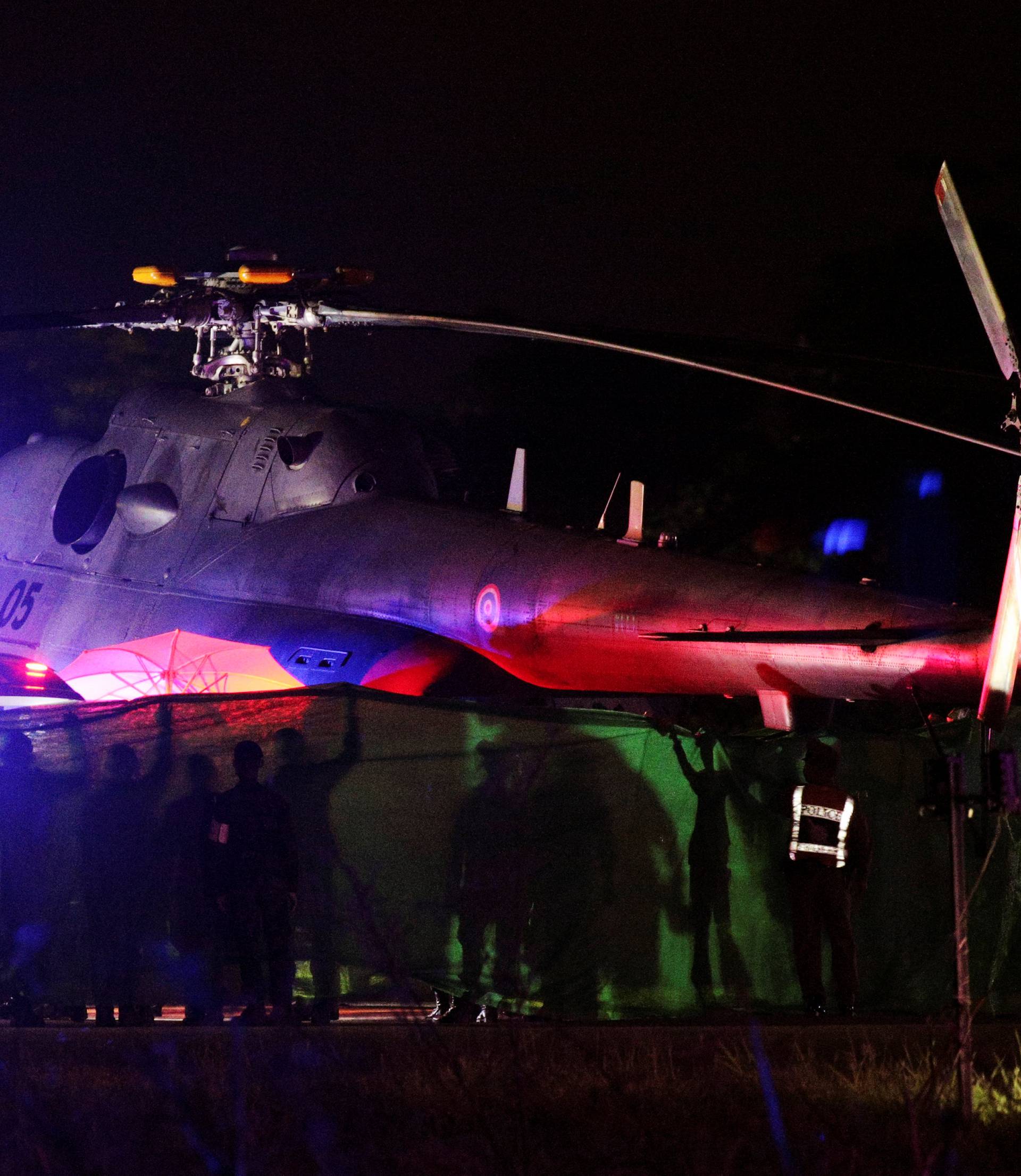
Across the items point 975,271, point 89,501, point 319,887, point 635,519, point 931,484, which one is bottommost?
point 319,887

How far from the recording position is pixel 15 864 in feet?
34.4

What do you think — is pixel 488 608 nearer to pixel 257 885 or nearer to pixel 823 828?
pixel 823 828

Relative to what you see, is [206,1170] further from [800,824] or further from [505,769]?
[800,824]

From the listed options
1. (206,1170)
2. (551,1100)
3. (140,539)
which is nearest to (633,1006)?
(551,1100)

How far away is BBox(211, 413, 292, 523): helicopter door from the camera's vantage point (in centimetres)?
1580

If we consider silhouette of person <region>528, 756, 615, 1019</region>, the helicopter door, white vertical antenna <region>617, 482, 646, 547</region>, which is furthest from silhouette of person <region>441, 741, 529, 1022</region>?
the helicopter door

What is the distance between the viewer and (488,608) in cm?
1369

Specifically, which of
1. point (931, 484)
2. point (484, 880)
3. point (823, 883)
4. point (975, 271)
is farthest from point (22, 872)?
point (931, 484)

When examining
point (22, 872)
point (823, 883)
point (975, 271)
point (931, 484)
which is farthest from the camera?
point (931, 484)

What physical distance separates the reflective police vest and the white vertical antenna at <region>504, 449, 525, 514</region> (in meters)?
4.70

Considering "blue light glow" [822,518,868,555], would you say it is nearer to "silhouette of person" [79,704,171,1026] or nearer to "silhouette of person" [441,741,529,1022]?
"silhouette of person" [441,741,529,1022]

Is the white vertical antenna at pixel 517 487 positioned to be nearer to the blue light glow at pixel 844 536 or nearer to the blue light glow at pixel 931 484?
the blue light glow at pixel 931 484

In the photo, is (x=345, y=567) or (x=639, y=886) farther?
(x=345, y=567)

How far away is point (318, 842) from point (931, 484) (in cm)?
2121
